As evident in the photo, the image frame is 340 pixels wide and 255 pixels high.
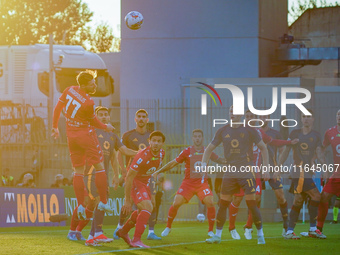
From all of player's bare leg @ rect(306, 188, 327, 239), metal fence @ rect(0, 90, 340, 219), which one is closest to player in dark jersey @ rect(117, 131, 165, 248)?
player's bare leg @ rect(306, 188, 327, 239)

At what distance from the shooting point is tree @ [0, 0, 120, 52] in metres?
50.4

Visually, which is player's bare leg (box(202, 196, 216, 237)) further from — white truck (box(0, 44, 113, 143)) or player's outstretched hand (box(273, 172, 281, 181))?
white truck (box(0, 44, 113, 143))

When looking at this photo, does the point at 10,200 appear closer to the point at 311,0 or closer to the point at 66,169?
the point at 66,169

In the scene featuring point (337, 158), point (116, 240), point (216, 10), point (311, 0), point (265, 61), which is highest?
point (311, 0)

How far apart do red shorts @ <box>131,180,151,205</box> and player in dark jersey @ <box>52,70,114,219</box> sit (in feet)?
1.54

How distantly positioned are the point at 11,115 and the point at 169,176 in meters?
6.89

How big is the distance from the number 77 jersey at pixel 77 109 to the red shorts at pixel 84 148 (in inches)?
4.9

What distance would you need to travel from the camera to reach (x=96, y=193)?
1269cm

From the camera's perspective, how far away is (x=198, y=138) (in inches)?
589

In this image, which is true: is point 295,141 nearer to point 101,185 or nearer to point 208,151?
point 208,151

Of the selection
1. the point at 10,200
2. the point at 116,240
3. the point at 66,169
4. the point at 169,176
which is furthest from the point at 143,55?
the point at 116,240

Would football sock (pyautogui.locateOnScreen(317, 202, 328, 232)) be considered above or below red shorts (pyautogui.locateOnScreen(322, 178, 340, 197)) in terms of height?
below

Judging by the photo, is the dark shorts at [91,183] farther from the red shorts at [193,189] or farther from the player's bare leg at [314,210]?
the player's bare leg at [314,210]

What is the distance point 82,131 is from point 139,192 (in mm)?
1326
